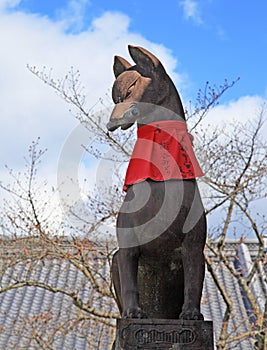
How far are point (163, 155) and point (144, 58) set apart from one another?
607 millimetres

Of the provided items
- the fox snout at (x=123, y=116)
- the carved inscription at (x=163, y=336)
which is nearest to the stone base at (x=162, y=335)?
the carved inscription at (x=163, y=336)

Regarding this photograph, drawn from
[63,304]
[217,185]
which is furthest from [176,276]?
[63,304]

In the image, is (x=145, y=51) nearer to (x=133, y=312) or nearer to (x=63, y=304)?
(x=133, y=312)

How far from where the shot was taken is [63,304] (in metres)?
9.05

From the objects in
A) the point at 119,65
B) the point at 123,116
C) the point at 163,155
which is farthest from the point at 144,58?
the point at 163,155

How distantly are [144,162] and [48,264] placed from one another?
832 centimetres

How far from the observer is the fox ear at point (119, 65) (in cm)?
289

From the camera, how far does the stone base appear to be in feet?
7.28

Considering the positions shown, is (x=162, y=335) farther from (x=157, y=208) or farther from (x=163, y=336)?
(x=157, y=208)

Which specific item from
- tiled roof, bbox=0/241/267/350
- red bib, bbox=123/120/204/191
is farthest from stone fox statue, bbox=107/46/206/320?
tiled roof, bbox=0/241/267/350

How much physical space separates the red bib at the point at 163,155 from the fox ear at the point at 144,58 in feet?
1.15

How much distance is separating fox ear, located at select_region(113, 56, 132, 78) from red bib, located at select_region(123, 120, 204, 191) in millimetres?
443

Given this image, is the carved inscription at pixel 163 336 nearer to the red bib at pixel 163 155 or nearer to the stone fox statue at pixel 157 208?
the stone fox statue at pixel 157 208

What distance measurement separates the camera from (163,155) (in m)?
2.58
